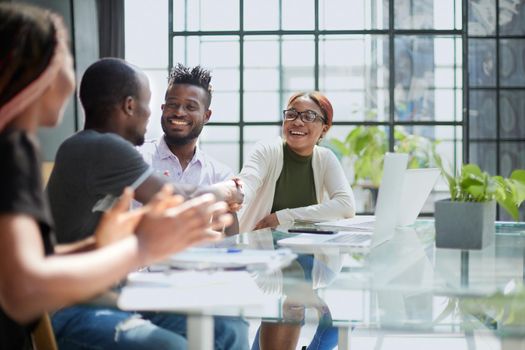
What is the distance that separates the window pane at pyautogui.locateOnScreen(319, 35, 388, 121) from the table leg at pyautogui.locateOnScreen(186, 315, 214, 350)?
483 cm

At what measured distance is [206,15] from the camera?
237 inches

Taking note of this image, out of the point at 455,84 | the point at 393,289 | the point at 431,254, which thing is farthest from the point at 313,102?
the point at 455,84

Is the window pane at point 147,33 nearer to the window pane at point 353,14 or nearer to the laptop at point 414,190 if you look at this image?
the window pane at point 353,14

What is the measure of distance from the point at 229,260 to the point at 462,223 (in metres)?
0.86

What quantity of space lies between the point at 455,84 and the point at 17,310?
211 inches

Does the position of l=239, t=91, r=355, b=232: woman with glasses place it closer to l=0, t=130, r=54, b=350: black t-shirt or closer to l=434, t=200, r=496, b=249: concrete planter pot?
l=434, t=200, r=496, b=249: concrete planter pot

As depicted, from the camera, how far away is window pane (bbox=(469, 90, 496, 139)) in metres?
5.84

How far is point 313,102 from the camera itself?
11.4ft

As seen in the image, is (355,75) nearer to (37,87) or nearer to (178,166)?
(178,166)

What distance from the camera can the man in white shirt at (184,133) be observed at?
10.4 feet

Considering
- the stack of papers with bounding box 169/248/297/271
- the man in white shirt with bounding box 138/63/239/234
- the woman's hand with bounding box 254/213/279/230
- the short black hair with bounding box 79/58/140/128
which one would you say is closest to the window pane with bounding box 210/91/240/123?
the man in white shirt with bounding box 138/63/239/234

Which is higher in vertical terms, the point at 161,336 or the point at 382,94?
the point at 382,94

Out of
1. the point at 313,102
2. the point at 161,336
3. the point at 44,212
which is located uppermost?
the point at 313,102

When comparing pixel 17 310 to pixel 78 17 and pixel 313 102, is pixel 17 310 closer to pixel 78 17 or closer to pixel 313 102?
pixel 313 102
